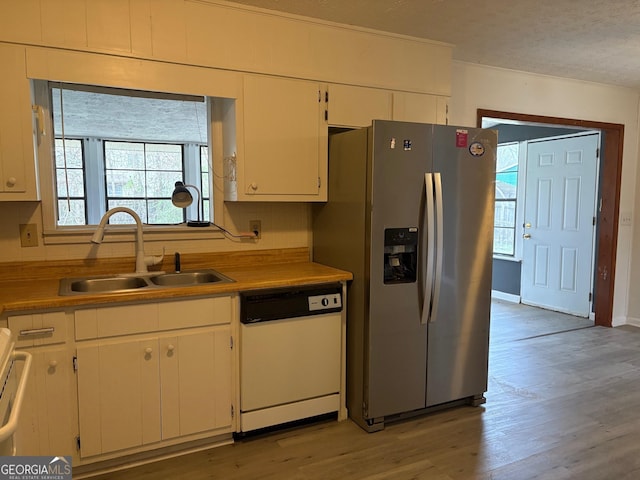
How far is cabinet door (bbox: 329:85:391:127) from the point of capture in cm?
286

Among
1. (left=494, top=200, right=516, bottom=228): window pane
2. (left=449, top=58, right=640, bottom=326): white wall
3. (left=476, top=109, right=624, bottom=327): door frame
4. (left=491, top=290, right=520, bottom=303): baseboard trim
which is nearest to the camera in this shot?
(left=449, top=58, right=640, bottom=326): white wall

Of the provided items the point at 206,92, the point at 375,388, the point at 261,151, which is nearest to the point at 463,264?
the point at 375,388

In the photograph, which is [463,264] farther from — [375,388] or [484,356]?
[375,388]

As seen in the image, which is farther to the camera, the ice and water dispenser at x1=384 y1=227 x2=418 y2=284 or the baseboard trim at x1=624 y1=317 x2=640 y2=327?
the baseboard trim at x1=624 y1=317 x2=640 y2=327

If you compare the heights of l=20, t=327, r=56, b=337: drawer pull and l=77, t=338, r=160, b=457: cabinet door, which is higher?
l=20, t=327, r=56, b=337: drawer pull

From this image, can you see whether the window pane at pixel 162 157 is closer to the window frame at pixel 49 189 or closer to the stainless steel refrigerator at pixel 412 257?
the window frame at pixel 49 189

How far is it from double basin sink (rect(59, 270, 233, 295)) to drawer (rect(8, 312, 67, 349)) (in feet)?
0.96

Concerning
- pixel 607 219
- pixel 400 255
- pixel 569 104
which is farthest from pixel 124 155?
pixel 607 219

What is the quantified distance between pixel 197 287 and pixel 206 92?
1101mm

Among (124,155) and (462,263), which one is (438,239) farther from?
(124,155)

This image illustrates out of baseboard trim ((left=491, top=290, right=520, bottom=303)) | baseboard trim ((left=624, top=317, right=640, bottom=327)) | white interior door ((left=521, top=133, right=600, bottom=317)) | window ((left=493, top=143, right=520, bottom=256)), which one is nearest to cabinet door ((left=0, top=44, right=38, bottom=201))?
white interior door ((left=521, top=133, right=600, bottom=317))

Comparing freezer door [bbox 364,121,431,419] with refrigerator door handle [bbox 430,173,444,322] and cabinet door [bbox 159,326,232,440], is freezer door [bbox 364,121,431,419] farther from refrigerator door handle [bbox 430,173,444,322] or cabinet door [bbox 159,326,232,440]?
cabinet door [bbox 159,326,232,440]

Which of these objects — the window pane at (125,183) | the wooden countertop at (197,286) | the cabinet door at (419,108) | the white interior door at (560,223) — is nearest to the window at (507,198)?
the white interior door at (560,223)

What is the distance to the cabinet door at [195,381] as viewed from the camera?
7.40ft
